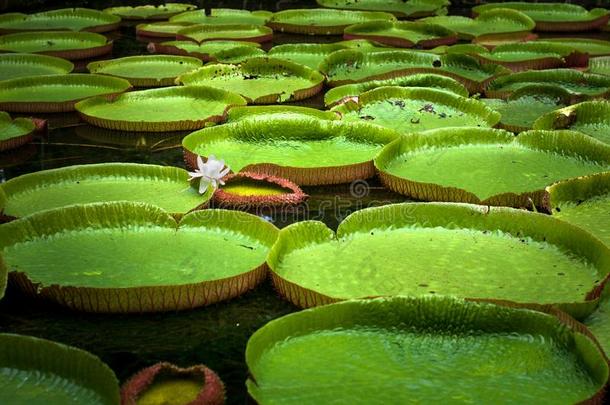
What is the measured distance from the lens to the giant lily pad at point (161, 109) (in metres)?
4.68

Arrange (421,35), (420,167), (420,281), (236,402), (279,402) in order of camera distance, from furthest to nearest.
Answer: (421,35) < (420,167) < (420,281) < (236,402) < (279,402)

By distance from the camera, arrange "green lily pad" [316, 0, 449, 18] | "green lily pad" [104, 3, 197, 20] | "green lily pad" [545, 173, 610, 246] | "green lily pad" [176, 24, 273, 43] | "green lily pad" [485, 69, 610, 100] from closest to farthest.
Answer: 1. "green lily pad" [545, 173, 610, 246]
2. "green lily pad" [485, 69, 610, 100]
3. "green lily pad" [176, 24, 273, 43]
4. "green lily pad" [104, 3, 197, 20]
5. "green lily pad" [316, 0, 449, 18]

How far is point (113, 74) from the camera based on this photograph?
5820 millimetres

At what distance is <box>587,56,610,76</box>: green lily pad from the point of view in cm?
577

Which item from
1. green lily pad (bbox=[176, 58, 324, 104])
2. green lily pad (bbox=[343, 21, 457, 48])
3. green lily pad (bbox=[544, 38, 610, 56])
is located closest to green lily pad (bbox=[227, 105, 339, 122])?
green lily pad (bbox=[176, 58, 324, 104])

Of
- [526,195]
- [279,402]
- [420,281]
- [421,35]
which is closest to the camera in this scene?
[279,402]

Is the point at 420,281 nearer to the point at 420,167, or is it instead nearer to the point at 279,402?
the point at 279,402

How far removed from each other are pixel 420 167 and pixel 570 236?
1.02m

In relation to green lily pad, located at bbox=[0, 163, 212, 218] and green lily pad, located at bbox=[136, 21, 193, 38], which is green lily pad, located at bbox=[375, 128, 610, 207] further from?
green lily pad, located at bbox=[136, 21, 193, 38]

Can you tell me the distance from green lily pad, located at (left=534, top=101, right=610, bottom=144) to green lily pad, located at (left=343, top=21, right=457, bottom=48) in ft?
7.89

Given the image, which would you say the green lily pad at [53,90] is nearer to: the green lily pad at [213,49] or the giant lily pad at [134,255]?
the green lily pad at [213,49]

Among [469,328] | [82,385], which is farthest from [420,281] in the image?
[82,385]

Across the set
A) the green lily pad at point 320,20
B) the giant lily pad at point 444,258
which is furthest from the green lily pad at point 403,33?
the giant lily pad at point 444,258

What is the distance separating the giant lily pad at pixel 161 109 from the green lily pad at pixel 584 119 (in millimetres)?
1646
